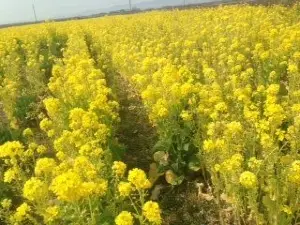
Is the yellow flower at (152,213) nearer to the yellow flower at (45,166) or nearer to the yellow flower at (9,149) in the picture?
the yellow flower at (45,166)

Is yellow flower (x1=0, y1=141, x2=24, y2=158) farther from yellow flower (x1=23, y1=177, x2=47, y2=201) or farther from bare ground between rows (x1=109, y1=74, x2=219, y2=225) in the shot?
bare ground between rows (x1=109, y1=74, x2=219, y2=225)

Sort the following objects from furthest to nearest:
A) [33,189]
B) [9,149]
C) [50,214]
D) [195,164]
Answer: [195,164] < [9,149] < [50,214] < [33,189]

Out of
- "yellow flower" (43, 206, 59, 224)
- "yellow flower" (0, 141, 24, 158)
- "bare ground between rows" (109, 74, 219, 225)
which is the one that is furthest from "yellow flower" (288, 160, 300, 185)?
"yellow flower" (0, 141, 24, 158)

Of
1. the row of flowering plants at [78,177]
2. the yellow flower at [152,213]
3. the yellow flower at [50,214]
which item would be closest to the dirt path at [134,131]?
the row of flowering plants at [78,177]

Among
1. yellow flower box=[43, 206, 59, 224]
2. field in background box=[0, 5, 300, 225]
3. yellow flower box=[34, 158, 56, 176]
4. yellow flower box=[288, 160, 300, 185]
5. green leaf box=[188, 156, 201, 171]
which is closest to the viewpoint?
yellow flower box=[288, 160, 300, 185]

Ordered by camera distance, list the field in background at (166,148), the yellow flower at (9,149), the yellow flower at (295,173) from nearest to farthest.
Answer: the yellow flower at (295,173), the field in background at (166,148), the yellow flower at (9,149)

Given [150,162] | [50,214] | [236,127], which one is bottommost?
[150,162]

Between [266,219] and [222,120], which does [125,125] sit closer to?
[222,120]

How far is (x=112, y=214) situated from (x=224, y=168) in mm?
1159

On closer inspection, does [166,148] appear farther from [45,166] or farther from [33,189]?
[33,189]

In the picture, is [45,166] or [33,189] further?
[45,166]

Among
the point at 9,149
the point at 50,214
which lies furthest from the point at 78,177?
the point at 9,149

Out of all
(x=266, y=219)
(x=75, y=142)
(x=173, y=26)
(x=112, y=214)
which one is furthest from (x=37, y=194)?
(x=173, y=26)

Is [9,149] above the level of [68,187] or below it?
below
